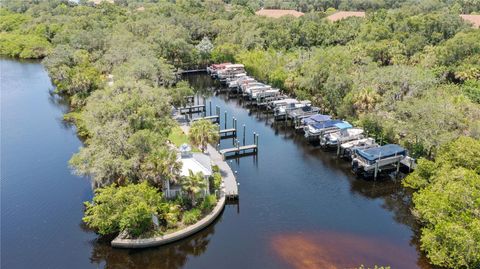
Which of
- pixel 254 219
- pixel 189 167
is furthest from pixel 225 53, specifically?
pixel 254 219

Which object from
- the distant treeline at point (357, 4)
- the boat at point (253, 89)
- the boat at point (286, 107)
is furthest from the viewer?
the distant treeline at point (357, 4)

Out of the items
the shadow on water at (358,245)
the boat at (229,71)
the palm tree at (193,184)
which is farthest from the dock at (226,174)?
the boat at (229,71)

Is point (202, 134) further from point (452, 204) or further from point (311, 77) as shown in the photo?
point (311, 77)

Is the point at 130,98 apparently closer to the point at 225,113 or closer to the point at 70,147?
the point at 70,147

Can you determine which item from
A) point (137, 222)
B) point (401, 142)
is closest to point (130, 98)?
point (137, 222)

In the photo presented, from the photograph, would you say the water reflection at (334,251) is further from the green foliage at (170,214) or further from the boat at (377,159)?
the boat at (377,159)

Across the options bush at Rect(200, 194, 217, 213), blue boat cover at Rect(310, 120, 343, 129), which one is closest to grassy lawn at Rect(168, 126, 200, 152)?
bush at Rect(200, 194, 217, 213)
